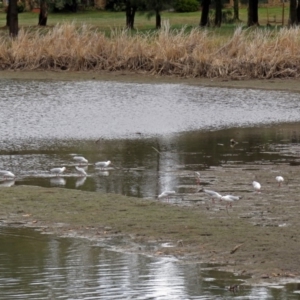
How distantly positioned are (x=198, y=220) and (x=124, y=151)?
20.4ft

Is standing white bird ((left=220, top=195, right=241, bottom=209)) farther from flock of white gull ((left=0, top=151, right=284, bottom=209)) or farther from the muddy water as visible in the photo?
the muddy water

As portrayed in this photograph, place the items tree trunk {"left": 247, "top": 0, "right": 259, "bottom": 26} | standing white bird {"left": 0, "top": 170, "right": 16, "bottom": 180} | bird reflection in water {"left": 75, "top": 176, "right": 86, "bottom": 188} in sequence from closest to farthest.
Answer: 1. bird reflection in water {"left": 75, "top": 176, "right": 86, "bottom": 188}
2. standing white bird {"left": 0, "top": 170, "right": 16, "bottom": 180}
3. tree trunk {"left": 247, "top": 0, "right": 259, "bottom": 26}

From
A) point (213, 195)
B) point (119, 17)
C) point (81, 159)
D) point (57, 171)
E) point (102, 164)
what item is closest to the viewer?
point (213, 195)

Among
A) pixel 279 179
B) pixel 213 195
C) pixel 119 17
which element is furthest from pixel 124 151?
pixel 119 17

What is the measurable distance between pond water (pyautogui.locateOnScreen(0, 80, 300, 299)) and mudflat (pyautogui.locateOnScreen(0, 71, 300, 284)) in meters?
0.31

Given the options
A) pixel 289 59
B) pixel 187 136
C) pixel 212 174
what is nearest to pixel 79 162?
pixel 212 174

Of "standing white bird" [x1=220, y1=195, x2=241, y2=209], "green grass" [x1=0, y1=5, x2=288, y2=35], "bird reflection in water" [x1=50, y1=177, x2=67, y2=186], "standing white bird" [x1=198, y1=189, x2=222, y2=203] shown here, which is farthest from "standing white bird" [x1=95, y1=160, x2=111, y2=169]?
"green grass" [x1=0, y1=5, x2=288, y2=35]

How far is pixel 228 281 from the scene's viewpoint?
26.8 feet

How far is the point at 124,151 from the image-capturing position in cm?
1639

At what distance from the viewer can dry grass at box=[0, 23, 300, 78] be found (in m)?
28.8

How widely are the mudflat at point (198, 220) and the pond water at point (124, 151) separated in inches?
12.3

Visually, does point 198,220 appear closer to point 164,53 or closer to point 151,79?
point 151,79

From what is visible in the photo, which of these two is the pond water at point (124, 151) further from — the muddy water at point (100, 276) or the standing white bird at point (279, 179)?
the standing white bird at point (279, 179)

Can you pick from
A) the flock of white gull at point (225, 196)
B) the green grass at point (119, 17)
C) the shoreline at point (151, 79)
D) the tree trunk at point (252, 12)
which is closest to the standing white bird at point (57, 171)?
the flock of white gull at point (225, 196)
